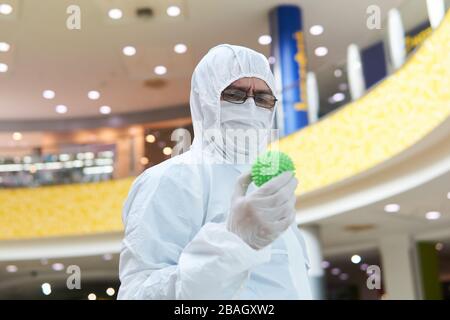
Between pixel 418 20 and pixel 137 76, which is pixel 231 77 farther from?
pixel 137 76

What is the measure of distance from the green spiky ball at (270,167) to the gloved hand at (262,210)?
0.02m

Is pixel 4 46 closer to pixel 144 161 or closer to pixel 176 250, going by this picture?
pixel 144 161

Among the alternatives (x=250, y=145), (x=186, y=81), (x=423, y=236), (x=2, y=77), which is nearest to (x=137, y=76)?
(x=186, y=81)

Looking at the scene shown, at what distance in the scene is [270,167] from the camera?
4.39 ft

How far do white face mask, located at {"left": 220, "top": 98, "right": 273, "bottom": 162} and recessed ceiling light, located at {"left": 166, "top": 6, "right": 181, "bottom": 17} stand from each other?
9869mm

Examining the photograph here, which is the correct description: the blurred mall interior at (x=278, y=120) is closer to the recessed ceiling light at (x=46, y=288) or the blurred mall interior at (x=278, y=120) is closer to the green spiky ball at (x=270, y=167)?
the recessed ceiling light at (x=46, y=288)

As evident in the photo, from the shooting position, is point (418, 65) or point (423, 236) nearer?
point (418, 65)

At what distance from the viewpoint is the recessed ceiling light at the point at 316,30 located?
1200 centimetres

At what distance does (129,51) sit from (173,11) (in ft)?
5.61

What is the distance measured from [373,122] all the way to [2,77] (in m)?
8.40

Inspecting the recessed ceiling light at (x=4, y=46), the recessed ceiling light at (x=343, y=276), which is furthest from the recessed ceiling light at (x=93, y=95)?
the recessed ceiling light at (x=343, y=276)

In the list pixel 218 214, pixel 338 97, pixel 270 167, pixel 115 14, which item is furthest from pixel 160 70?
pixel 270 167

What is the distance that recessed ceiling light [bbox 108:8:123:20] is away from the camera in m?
11.3

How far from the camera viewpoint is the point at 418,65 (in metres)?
7.38
